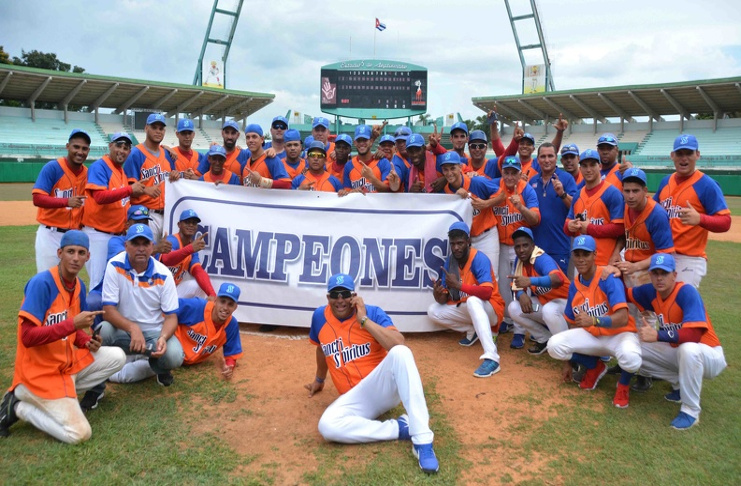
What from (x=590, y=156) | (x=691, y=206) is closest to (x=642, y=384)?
(x=691, y=206)

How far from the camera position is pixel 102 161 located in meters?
5.63

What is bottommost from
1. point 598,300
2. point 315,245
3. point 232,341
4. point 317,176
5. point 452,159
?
point 232,341

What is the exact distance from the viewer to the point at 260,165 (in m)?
6.85

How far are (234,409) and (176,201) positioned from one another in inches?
116

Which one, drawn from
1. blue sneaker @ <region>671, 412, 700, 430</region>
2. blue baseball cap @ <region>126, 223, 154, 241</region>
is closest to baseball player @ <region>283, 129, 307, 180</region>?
blue baseball cap @ <region>126, 223, 154, 241</region>

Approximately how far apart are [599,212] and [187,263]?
4.32 metres

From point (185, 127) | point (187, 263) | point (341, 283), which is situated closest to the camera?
point (341, 283)

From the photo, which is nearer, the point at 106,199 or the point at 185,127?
the point at 106,199

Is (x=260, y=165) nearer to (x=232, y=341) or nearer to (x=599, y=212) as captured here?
(x=232, y=341)

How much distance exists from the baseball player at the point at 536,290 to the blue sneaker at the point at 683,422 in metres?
1.43

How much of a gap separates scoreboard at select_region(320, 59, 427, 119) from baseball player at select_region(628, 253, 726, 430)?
34.6m

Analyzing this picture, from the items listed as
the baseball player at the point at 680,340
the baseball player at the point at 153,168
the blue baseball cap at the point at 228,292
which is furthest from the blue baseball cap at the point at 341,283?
the baseball player at the point at 153,168

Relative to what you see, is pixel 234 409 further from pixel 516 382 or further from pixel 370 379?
pixel 516 382

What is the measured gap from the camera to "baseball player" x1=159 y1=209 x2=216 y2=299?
557 centimetres
